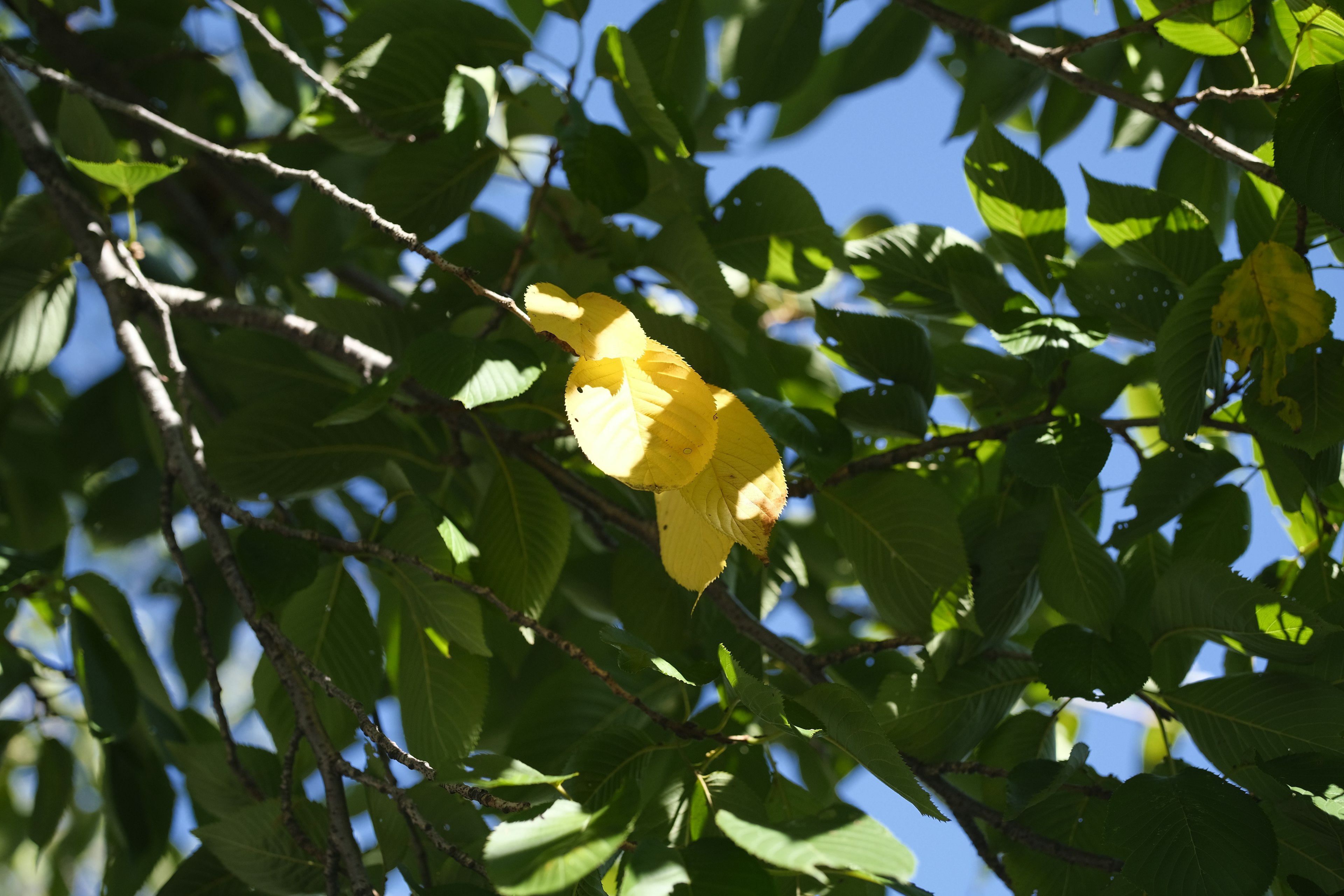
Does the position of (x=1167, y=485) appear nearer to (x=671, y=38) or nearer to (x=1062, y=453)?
(x=1062, y=453)

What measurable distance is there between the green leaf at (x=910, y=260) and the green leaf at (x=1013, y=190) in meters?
0.05

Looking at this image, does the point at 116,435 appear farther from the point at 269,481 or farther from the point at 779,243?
the point at 779,243

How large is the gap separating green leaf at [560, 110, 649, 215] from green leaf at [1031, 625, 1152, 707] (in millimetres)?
554

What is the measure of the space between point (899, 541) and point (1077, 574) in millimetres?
147

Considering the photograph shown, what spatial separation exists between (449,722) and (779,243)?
0.61m

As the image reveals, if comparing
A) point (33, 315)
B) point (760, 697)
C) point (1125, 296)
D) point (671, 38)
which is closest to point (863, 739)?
point (760, 697)

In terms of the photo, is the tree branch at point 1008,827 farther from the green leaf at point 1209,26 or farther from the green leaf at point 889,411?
the green leaf at point 1209,26

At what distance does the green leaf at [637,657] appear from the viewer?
55 centimetres

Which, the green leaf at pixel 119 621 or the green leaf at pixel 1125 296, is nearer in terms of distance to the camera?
the green leaf at pixel 1125 296

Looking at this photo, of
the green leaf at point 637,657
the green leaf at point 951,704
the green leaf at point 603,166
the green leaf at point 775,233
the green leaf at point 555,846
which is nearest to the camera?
the green leaf at point 555,846

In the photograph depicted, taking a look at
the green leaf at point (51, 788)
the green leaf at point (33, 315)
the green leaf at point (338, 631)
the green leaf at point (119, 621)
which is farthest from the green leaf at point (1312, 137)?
the green leaf at point (51, 788)

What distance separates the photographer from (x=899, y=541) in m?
0.82

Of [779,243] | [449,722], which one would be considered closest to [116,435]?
[449,722]

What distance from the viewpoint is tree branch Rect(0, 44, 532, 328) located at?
562 mm
